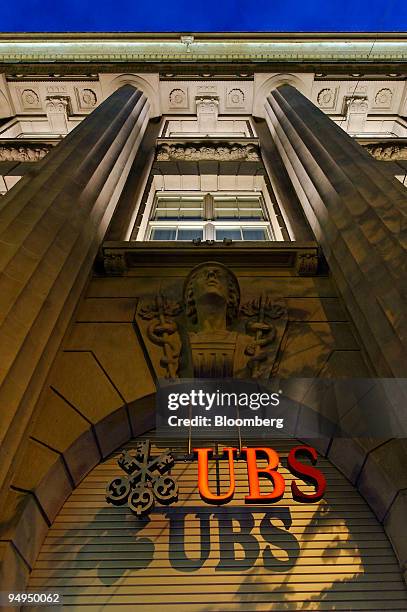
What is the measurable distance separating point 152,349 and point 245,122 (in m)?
16.8

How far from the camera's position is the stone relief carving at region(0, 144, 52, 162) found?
13664mm

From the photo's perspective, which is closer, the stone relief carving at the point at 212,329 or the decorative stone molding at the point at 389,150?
the stone relief carving at the point at 212,329

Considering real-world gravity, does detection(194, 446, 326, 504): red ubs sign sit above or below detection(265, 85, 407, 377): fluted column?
below

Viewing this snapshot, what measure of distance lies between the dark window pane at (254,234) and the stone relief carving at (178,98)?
1226 cm

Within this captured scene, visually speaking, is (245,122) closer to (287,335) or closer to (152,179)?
(152,179)

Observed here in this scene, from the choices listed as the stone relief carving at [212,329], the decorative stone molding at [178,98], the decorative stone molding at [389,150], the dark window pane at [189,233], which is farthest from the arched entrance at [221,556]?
the decorative stone molding at [178,98]

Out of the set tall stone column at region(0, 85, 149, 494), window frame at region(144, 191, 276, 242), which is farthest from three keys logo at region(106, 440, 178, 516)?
window frame at region(144, 191, 276, 242)

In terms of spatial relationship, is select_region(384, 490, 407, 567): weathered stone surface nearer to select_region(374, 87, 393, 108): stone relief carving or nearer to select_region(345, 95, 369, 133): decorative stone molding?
select_region(345, 95, 369, 133): decorative stone molding

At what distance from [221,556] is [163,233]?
27.3 feet

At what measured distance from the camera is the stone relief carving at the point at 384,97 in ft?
65.2

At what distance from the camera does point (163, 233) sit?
1116 cm

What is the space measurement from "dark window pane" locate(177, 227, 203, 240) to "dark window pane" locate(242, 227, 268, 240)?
1275 millimetres

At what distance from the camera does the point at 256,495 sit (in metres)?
4.44

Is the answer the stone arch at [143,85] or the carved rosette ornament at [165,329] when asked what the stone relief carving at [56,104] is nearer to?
the stone arch at [143,85]
